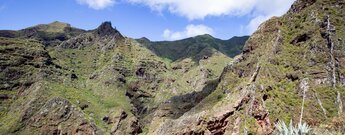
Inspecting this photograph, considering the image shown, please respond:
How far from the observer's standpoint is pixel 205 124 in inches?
5069

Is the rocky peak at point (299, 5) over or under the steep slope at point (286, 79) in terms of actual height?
over

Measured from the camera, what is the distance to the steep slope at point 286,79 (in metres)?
121

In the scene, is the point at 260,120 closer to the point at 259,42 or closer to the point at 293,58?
the point at 293,58

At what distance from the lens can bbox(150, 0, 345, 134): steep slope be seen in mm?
120875

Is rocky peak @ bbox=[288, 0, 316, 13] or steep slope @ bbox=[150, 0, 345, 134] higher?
rocky peak @ bbox=[288, 0, 316, 13]

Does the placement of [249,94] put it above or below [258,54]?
below

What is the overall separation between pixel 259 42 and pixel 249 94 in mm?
33223

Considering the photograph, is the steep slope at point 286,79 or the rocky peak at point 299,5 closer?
the steep slope at point 286,79

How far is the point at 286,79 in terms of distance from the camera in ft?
440

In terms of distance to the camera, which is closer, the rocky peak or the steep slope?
the steep slope

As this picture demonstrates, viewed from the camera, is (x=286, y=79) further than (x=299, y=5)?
No

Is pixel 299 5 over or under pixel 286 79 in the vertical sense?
over

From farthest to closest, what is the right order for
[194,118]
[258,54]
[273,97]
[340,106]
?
[258,54], [194,118], [273,97], [340,106]

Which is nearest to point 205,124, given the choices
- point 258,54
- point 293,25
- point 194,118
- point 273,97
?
point 194,118
